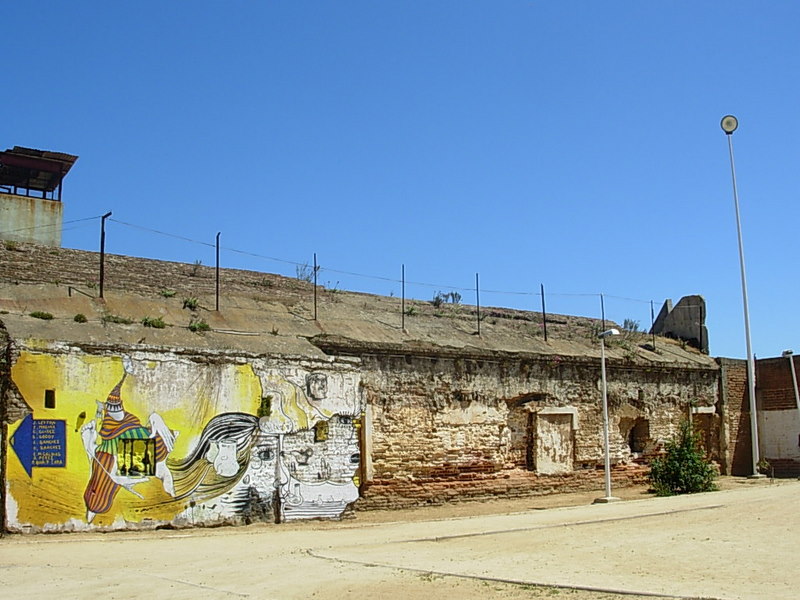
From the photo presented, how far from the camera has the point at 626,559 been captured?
457 inches

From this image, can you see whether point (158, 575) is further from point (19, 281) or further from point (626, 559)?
point (19, 281)

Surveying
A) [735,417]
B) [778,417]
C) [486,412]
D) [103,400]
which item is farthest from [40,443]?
[778,417]

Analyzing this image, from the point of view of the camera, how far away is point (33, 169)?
25.0m

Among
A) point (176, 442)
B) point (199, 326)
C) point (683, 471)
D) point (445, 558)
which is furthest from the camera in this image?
point (683, 471)

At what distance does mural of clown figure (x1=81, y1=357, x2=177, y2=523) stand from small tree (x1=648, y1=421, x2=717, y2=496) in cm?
1356

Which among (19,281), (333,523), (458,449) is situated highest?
(19,281)

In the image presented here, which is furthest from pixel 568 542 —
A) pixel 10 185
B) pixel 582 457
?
pixel 10 185

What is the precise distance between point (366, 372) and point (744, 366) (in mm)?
14726

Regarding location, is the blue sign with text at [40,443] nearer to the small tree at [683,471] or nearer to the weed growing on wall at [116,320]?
the weed growing on wall at [116,320]

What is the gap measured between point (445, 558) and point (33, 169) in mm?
18735

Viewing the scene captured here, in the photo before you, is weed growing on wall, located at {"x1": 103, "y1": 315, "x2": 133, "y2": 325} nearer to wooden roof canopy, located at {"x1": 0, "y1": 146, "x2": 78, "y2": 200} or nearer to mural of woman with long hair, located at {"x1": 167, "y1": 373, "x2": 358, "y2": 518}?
mural of woman with long hair, located at {"x1": 167, "y1": 373, "x2": 358, "y2": 518}

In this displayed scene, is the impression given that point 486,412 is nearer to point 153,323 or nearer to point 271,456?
point 271,456

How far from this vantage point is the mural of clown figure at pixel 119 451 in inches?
577

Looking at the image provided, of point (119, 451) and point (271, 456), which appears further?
point (271, 456)
